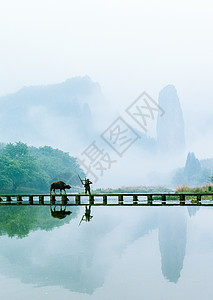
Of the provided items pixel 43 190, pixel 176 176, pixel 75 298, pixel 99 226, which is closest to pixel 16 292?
pixel 75 298

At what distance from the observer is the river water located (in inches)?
322

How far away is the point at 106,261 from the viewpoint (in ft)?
35.9

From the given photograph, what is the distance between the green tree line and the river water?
140ft

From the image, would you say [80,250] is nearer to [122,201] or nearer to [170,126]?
[122,201]

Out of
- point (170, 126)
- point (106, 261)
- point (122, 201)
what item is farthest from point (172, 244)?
point (170, 126)

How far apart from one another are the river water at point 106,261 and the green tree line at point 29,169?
42.7 m

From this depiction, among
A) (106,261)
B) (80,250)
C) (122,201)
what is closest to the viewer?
(106,261)

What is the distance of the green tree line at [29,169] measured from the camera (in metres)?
60.2

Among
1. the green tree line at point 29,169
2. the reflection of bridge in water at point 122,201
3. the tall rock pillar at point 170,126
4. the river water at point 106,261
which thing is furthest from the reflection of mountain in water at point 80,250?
the tall rock pillar at point 170,126

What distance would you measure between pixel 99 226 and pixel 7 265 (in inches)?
316

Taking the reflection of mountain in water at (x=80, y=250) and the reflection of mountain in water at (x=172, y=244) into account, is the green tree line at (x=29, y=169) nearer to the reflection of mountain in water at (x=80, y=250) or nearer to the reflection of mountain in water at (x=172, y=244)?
the reflection of mountain in water at (x=80, y=250)

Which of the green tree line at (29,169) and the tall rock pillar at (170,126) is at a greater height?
the tall rock pillar at (170,126)

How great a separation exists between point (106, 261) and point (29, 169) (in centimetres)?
5497

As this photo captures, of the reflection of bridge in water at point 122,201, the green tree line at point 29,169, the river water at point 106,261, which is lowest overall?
the river water at point 106,261
